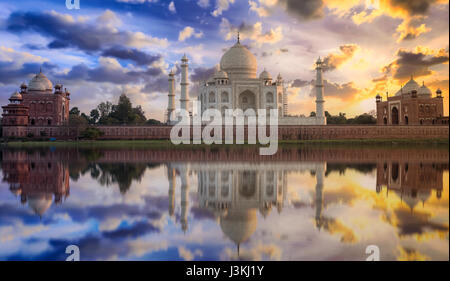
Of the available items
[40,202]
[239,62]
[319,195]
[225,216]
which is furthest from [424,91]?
[40,202]

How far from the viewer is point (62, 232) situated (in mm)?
4719

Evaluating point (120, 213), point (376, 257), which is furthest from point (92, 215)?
point (376, 257)

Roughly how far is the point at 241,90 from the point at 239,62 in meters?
3.10

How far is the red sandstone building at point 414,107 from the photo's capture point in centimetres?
3666

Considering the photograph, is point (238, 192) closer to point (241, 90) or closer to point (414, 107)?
point (241, 90)

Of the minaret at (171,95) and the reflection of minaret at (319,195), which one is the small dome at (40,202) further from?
the minaret at (171,95)

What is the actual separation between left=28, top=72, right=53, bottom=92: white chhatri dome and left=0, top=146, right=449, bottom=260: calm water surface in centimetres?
3074

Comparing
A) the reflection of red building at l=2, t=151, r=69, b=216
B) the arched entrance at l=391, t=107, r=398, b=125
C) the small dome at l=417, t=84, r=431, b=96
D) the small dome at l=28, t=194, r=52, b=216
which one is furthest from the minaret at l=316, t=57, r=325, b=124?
the small dome at l=28, t=194, r=52, b=216

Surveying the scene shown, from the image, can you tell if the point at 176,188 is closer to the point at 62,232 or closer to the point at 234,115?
the point at 62,232

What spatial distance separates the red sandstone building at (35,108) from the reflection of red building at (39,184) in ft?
74.8

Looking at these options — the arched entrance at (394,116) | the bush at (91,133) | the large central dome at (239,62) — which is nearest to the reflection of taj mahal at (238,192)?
the bush at (91,133)

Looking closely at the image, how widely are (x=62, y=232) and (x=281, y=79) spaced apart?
108 ft

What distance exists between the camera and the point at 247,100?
3434 centimetres

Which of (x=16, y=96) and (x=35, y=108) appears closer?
(x=16, y=96)
